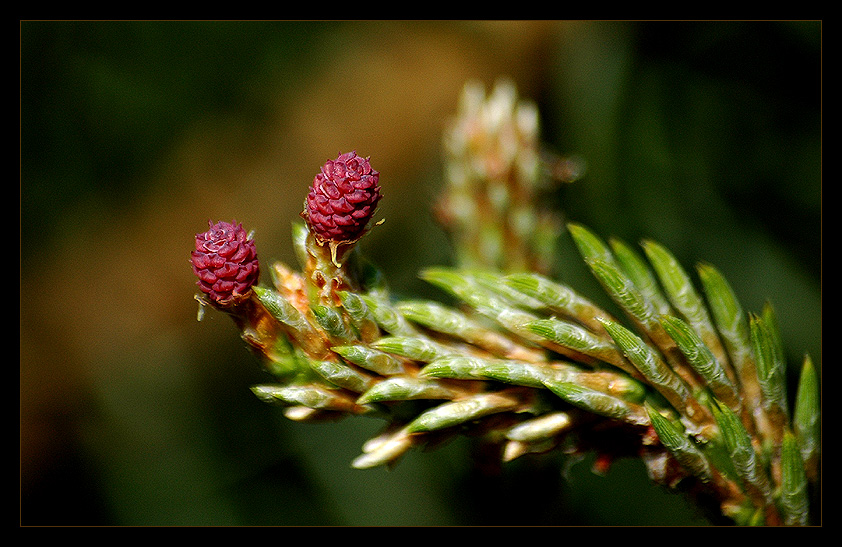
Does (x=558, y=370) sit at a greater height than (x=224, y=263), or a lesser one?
lesser

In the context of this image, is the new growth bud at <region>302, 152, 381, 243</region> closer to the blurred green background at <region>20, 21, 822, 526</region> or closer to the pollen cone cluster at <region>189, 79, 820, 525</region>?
the pollen cone cluster at <region>189, 79, 820, 525</region>

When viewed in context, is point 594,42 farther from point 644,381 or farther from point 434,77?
point 644,381

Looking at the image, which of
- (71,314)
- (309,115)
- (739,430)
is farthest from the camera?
(309,115)

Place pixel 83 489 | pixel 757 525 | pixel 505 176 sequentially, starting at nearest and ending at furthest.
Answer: pixel 757 525, pixel 505 176, pixel 83 489

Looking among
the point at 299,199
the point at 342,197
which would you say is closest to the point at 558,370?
the point at 342,197

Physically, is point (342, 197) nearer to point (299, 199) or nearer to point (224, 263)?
point (224, 263)

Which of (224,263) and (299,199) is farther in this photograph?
(299,199)

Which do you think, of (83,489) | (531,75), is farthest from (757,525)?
(83,489)

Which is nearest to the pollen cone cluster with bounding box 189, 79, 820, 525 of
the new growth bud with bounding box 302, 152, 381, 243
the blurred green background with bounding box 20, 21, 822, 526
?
the new growth bud with bounding box 302, 152, 381, 243
